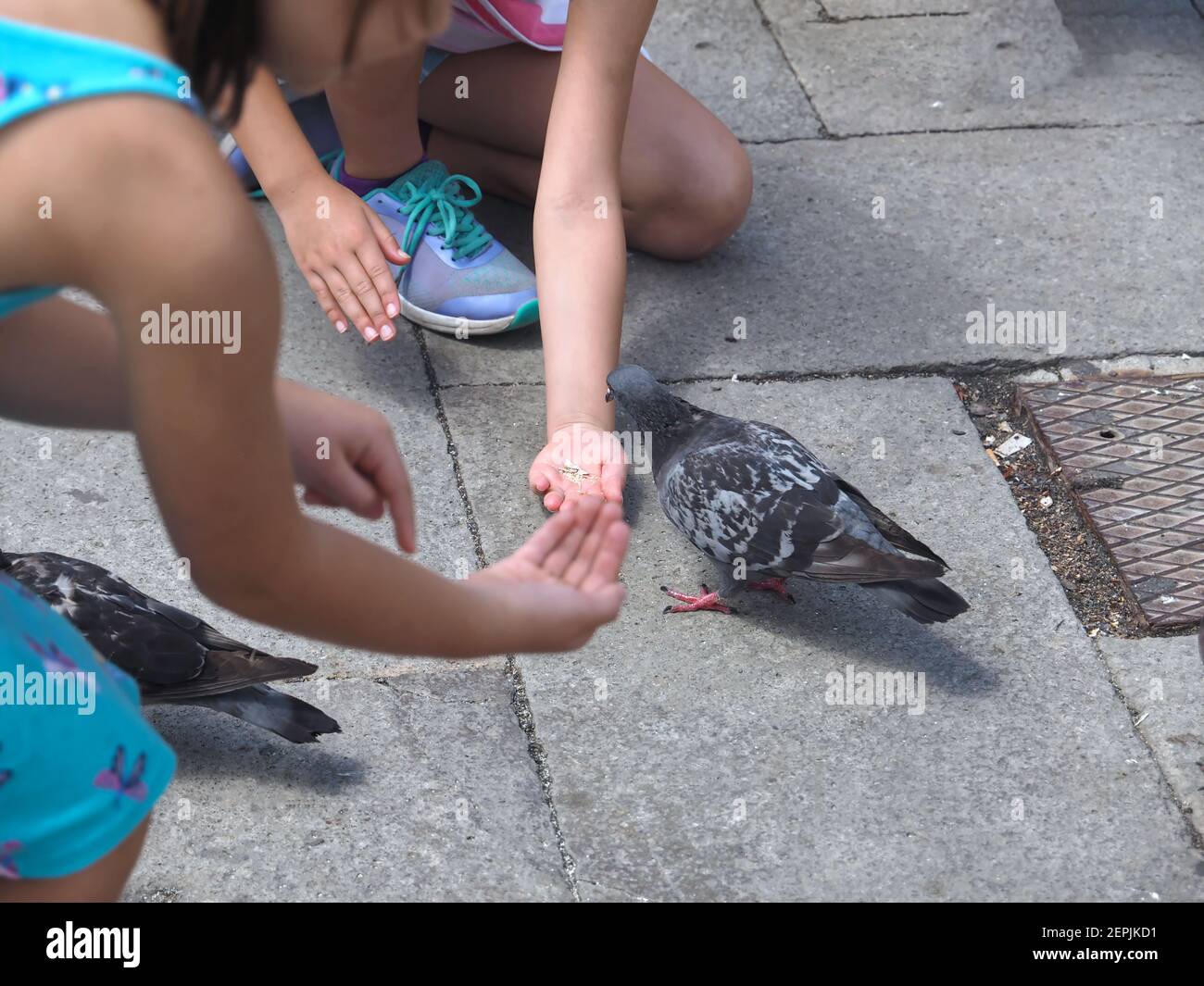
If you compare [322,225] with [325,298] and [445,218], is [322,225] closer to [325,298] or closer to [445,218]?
[325,298]

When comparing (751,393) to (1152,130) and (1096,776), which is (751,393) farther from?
(1152,130)

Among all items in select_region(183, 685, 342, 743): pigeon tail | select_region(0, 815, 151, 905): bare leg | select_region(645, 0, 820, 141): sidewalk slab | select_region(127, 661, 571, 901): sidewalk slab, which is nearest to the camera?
select_region(0, 815, 151, 905): bare leg

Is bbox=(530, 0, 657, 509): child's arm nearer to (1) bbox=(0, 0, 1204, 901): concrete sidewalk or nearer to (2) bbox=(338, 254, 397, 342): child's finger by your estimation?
(1) bbox=(0, 0, 1204, 901): concrete sidewalk

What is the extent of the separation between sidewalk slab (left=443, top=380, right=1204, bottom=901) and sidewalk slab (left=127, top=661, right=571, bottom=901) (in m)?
0.11

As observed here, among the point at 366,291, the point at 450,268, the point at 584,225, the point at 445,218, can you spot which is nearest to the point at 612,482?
the point at 584,225

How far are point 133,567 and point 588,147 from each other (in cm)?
154

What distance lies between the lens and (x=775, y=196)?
15.2ft

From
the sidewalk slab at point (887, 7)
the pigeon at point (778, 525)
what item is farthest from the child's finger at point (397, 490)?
the sidewalk slab at point (887, 7)

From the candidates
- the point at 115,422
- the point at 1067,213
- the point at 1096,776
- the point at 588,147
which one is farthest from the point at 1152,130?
the point at 115,422

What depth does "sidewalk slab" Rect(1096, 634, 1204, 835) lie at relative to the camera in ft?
9.11

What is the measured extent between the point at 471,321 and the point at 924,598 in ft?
5.31

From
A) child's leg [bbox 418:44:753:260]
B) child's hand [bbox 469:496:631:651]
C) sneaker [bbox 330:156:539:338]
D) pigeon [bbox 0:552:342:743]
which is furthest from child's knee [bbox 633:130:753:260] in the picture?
child's hand [bbox 469:496:631:651]

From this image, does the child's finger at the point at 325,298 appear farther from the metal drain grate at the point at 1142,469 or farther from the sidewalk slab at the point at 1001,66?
the sidewalk slab at the point at 1001,66

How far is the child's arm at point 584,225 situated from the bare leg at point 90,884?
1775mm
